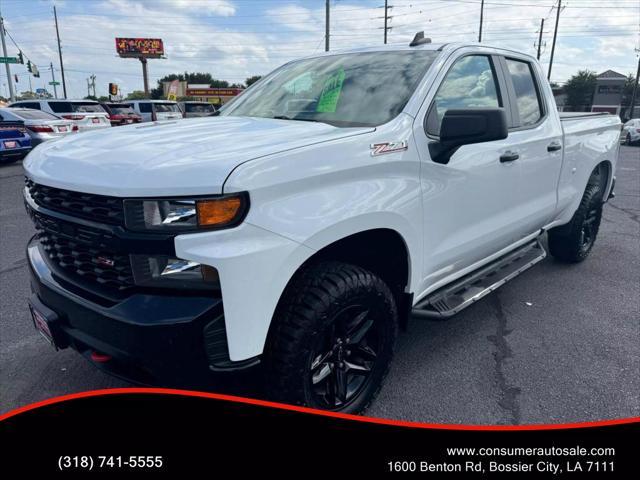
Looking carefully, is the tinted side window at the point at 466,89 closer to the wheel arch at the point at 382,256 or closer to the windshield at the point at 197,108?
the wheel arch at the point at 382,256

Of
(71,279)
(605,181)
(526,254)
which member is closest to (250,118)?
(71,279)

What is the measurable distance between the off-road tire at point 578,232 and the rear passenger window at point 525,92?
1.33 metres

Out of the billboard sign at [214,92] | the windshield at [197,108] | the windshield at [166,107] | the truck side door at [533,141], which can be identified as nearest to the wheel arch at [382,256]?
the truck side door at [533,141]

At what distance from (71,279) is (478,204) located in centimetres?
223

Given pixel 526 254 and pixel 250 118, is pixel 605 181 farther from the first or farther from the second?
pixel 250 118

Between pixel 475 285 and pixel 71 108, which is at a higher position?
pixel 71 108

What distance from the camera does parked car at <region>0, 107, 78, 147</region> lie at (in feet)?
40.1

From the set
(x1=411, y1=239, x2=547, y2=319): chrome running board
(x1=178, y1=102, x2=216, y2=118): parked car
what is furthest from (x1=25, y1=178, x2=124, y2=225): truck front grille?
(x1=178, y1=102, x2=216, y2=118): parked car

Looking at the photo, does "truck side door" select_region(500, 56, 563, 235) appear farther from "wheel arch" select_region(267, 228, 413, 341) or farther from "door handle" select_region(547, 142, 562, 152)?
"wheel arch" select_region(267, 228, 413, 341)

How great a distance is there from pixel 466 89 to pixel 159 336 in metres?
2.34

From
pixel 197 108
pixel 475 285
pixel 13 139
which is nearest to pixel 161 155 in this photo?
pixel 475 285

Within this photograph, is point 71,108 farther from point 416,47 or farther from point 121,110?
point 416,47

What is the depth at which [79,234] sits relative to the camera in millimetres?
1944

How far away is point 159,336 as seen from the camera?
67.4 inches
